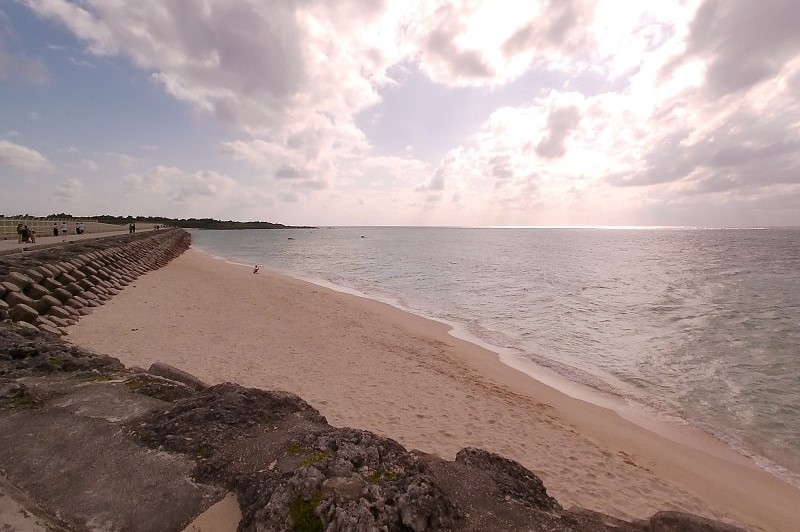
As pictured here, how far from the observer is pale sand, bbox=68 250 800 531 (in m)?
7.34

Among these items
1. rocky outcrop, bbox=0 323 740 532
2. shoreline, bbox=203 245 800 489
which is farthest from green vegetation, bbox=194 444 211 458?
shoreline, bbox=203 245 800 489

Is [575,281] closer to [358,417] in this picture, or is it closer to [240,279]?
[240,279]

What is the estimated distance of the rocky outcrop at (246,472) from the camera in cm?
306

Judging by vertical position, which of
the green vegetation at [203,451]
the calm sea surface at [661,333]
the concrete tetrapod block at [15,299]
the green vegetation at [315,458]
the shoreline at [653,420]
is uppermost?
the green vegetation at [315,458]

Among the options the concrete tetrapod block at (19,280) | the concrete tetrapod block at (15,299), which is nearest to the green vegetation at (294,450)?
the concrete tetrapod block at (15,299)

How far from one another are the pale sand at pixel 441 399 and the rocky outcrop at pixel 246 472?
12.5 ft

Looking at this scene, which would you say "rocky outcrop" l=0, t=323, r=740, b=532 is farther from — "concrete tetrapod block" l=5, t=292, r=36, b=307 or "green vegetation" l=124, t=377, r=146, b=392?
"concrete tetrapod block" l=5, t=292, r=36, b=307

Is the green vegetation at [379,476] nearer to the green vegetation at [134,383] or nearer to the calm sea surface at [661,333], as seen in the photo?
the green vegetation at [134,383]

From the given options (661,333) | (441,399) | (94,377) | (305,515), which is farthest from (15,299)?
(661,333)

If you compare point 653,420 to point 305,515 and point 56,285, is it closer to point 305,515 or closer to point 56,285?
point 305,515

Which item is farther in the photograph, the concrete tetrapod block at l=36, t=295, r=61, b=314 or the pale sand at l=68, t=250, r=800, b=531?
the concrete tetrapod block at l=36, t=295, r=61, b=314

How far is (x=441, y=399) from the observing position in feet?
33.9

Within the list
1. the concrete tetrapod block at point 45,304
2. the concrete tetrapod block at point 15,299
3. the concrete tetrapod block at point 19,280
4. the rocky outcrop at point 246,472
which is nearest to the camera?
the rocky outcrop at point 246,472

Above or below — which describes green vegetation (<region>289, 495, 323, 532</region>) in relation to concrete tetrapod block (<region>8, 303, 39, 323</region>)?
above
